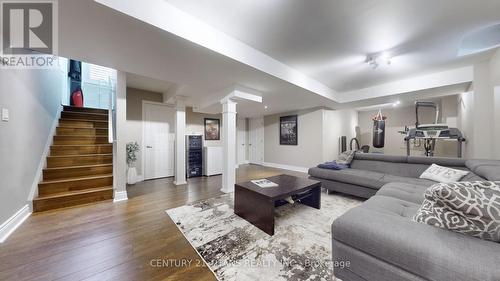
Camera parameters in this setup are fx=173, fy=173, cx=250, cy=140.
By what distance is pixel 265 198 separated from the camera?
6.52 ft

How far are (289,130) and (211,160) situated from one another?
3.03 meters

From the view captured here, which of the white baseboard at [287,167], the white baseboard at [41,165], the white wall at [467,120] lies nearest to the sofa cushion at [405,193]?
the white wall at [467,120]

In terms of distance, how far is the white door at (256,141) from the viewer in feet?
24.2

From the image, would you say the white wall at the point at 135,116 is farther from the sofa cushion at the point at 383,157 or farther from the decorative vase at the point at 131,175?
the sofa cushion at the point at 383,157

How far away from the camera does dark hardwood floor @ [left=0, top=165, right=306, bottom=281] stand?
1400 mm

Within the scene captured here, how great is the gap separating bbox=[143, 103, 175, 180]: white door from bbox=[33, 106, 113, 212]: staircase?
0.93 metres

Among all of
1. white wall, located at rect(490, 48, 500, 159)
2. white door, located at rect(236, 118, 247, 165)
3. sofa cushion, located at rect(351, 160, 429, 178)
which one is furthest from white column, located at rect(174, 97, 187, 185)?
white wall, located at rect(490, 48, 500, 159)

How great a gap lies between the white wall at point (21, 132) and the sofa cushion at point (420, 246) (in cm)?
343

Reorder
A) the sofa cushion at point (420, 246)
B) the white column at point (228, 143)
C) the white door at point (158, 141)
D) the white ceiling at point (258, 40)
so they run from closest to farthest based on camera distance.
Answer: the sofa cushion at point (420, 246) < the white ceiling at point (258, 40) < the white column at point (228, 143) < the white door at point (158, 141)

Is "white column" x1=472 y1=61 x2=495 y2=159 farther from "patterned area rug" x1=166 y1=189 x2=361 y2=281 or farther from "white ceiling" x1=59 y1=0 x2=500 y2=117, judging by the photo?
"patterned area rug" x1=166 y1=189 x2=361 y2=281

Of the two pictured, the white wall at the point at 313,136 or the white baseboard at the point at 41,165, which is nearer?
the white baseboard at the point at 41,165

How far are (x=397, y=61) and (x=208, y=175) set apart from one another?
4.93 metres

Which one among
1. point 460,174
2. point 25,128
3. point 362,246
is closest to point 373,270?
point 362,246

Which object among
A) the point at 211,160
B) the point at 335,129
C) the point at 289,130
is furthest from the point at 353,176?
the point at 211,160
